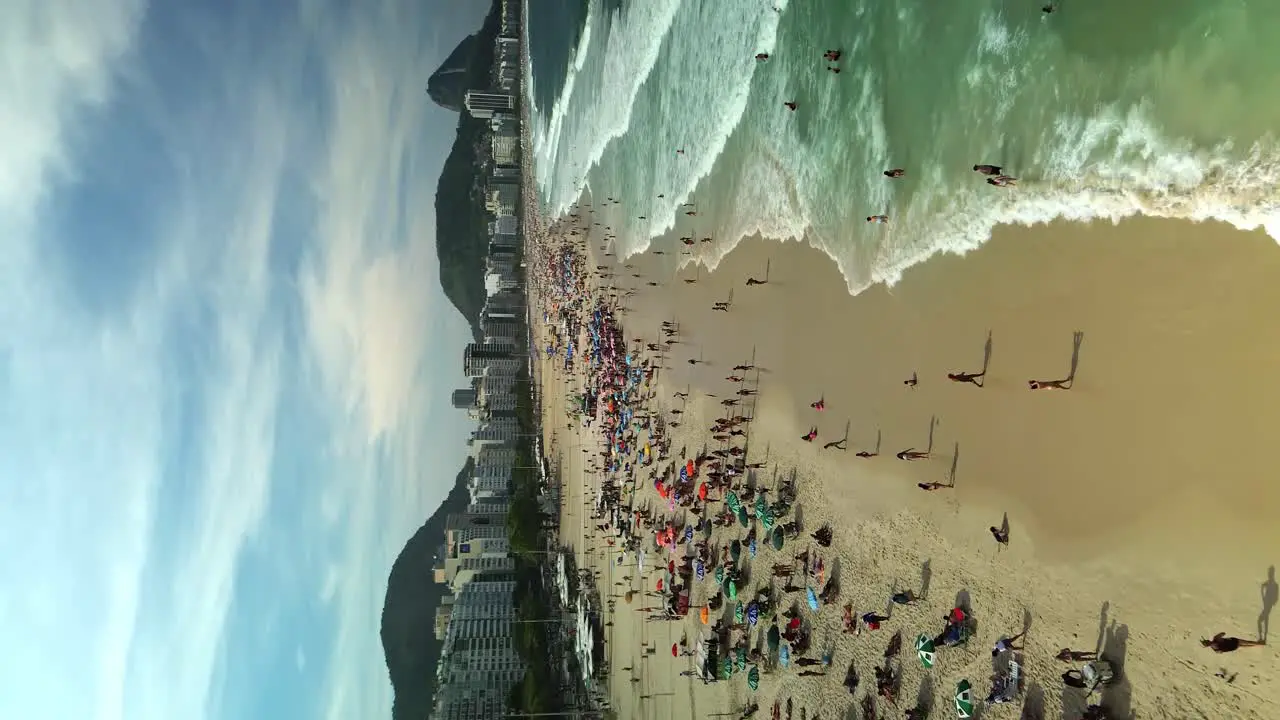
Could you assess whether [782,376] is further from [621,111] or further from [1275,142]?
[621,111]

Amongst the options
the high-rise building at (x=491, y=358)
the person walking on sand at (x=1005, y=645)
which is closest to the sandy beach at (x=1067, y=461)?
the person walking on sand at (x=1005, y=645)

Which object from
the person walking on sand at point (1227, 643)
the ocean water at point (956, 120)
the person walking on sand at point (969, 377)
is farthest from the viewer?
the person walking on sand at point (969, 377)

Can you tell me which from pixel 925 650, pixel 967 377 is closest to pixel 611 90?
pixel 967 377

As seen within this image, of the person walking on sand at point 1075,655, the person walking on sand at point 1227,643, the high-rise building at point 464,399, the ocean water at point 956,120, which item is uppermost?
the ocean water at point 956,120

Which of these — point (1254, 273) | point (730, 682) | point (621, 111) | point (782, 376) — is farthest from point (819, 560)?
point (621, 111)

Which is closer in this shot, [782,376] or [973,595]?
[973,595]

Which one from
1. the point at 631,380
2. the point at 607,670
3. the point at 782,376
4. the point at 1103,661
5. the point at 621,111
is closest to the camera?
the point at 1103,661

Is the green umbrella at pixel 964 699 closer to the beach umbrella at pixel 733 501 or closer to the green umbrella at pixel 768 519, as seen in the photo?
the green umbrella at pixel 768 519

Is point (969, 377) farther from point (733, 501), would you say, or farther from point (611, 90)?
point (611, 90)
